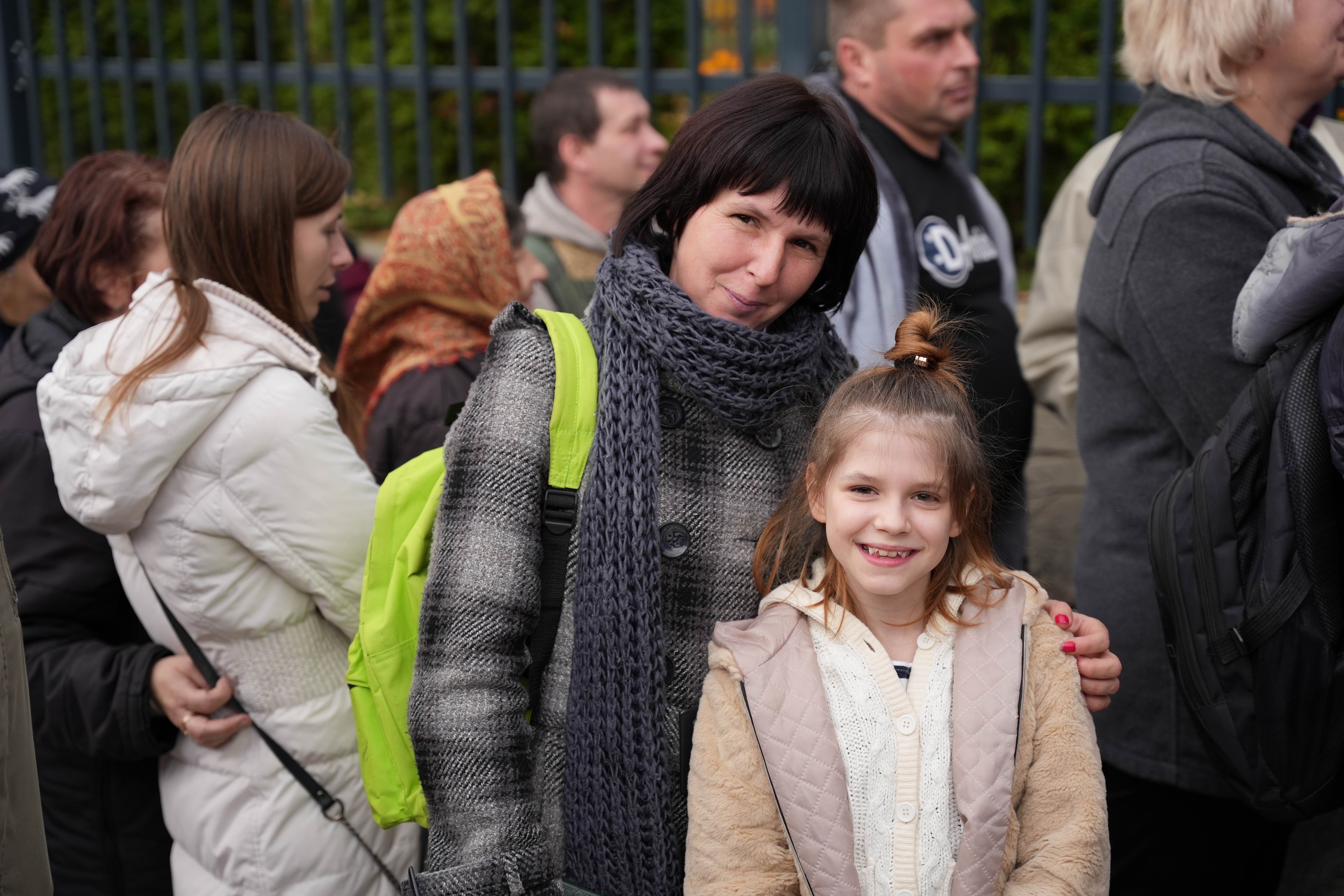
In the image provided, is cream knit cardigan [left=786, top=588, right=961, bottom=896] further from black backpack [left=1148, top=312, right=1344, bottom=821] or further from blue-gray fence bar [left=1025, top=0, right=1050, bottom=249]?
blue-gray fence bar [left=1025, top=0, right=1050, bottom=249]

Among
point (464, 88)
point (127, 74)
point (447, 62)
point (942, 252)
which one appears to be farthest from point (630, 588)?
point (447, 62)

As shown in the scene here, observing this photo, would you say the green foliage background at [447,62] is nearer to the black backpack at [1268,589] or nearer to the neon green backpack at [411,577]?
the neon green backpack at [411,577]

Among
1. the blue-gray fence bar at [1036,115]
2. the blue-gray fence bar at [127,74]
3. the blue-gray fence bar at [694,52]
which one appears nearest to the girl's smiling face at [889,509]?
the blue-gray fence bar at [1036,115]

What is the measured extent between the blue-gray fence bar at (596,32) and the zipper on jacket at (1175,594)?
3.20 m

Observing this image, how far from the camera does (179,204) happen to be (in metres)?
2.35

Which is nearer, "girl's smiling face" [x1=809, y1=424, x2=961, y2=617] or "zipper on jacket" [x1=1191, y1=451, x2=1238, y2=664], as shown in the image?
"girl's smiling face" [x1=809, y1=424, x2=961, y2=617]

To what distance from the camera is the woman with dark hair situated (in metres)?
1.77

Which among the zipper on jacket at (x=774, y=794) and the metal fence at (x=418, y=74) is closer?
the zipper on jacket at (x=774, y=794)

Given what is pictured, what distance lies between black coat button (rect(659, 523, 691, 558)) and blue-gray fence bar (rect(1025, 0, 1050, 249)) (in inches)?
106

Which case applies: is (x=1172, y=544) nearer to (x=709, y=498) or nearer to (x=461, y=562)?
(x=709, y=498)

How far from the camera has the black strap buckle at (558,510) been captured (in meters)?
1.82

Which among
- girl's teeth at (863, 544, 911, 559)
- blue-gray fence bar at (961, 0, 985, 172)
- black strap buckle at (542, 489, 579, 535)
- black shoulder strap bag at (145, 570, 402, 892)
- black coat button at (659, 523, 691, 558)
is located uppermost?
blue-gray fence bar at (961, 0, 985, 172)

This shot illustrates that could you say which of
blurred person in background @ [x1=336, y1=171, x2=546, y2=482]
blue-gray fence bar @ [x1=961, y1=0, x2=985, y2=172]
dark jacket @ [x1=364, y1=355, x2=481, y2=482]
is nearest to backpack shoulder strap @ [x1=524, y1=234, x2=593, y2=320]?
blurred person in background @ [x1=336, y1=171, x2=546, y2=482]

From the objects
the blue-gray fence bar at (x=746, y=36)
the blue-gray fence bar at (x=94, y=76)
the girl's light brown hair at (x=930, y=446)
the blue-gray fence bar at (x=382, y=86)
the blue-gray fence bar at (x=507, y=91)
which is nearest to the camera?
the girl's light brown hair at (x=930, y=446)
